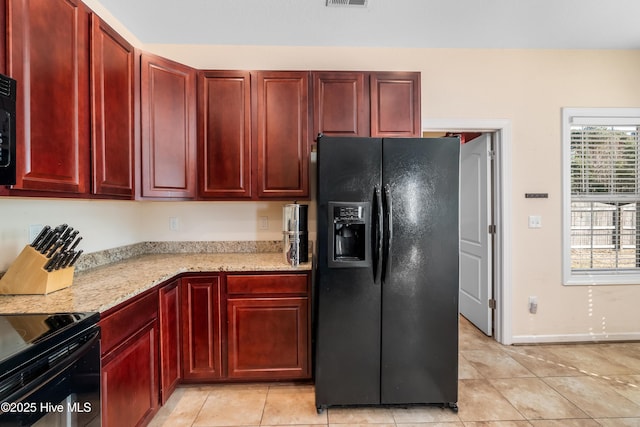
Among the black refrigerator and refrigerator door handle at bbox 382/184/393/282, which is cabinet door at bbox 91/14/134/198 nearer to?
the black refrigerator

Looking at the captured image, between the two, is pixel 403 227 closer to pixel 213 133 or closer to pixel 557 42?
pixel 213 133

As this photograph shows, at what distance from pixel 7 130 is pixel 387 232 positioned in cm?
179

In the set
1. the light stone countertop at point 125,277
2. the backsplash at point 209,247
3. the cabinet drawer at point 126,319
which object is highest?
the backsplash at point 209,247

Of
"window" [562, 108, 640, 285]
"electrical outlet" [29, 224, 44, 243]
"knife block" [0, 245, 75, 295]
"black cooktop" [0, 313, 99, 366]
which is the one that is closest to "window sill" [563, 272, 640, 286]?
"window" [562, 108, 640, 285]

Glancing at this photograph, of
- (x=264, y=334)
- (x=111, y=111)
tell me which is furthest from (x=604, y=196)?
(x=111, y=111)

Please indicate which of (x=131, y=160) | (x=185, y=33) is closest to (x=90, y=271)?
(x=131, y=160)

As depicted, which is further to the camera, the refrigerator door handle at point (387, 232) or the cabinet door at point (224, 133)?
the cabinet door at point (224, 133)

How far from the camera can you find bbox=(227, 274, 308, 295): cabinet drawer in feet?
6.73

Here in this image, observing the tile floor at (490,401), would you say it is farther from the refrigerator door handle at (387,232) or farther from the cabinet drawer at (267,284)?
the refrigerator door handle at (387,232)

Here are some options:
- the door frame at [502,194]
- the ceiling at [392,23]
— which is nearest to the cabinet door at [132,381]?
the ceiling at [392,23]

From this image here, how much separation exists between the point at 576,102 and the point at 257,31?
9.83 ft

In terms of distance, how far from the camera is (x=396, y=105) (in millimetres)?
2350

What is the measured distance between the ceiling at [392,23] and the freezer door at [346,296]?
44.5 inches

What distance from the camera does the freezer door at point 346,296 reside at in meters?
1.86
